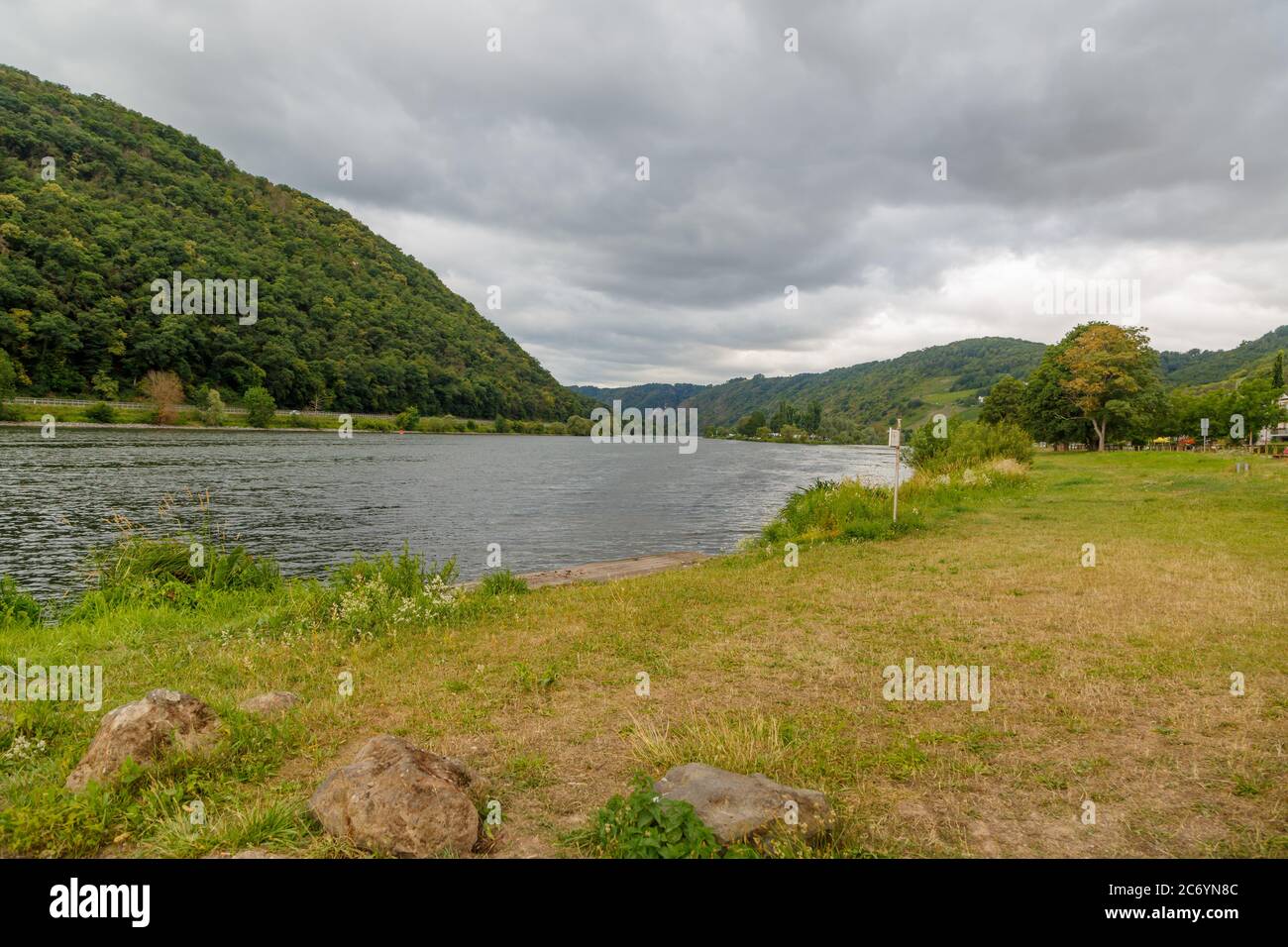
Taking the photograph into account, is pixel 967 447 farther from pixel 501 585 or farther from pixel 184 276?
pixel 184 276

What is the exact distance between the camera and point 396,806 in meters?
4.35

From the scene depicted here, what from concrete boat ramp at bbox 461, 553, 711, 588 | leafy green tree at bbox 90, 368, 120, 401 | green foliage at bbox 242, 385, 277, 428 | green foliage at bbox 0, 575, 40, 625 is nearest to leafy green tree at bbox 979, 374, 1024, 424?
concrete boat ramp at bbox 461, 553, 711, 588

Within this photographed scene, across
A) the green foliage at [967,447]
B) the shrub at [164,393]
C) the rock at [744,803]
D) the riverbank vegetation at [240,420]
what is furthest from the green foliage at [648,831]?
the shrub at [164,393]

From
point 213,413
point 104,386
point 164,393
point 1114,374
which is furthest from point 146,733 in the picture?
point 104,386

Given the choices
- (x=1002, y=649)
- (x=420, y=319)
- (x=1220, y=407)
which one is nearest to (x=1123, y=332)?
(x=1220, y=407)

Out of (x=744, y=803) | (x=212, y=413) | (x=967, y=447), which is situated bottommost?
(x=744, y=803)

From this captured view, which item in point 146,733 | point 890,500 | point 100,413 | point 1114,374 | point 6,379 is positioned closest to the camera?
Result: point 146,733

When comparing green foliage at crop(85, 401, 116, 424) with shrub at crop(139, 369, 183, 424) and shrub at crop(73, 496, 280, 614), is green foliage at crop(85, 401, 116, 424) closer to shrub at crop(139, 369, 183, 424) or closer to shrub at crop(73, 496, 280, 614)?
shrub at crop(139, 369, 183, 424)

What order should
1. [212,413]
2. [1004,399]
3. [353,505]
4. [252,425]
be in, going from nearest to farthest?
[353,505] → [1004,399] → [212,413] → [252,425]

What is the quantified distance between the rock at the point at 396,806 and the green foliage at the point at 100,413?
357ft

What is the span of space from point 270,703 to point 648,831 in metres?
4.94
